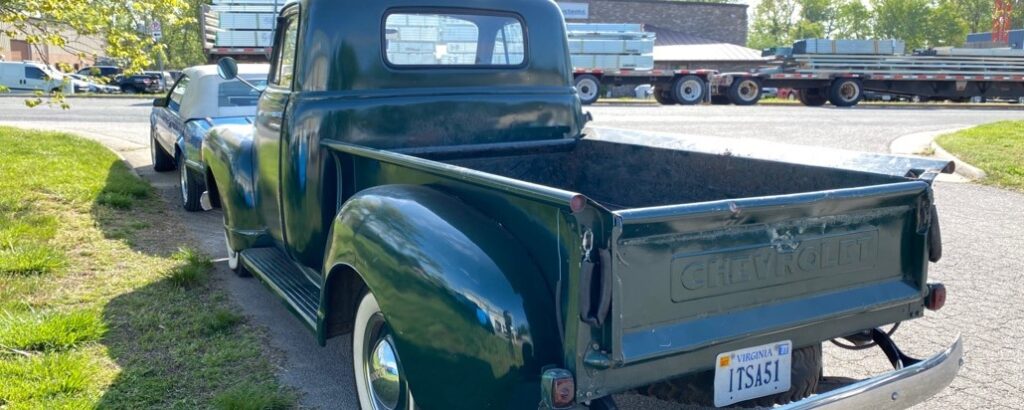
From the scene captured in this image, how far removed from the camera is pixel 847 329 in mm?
2770

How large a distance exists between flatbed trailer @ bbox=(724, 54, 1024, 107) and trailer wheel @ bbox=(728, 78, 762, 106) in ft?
0.36

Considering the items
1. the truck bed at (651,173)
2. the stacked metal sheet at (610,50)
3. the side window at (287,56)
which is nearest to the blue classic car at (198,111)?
the side window at (287,56)

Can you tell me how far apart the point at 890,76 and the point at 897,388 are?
25688mm

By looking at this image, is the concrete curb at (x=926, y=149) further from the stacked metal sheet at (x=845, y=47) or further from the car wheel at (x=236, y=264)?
the stacked metal sheet at (x=845, y=47)

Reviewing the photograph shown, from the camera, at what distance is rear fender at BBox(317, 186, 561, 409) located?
230 centimetres

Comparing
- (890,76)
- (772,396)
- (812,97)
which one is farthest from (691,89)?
(772,396)

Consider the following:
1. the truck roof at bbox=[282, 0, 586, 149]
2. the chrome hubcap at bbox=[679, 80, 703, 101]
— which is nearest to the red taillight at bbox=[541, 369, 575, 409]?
the truck roof at bbox=[282, 0, 586, 149]

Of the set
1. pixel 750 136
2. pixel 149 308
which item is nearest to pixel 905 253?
pixel 149 308

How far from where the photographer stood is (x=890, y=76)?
25.6 meters

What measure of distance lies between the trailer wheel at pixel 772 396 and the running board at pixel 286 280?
4.69 feet

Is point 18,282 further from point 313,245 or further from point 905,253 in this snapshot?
point 905,253

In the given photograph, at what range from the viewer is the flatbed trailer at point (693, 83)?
25.2 meters

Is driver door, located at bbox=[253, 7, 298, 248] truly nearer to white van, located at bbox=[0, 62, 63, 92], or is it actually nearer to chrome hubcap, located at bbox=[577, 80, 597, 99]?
chrome hubcap, located at bbox=[577, 80, 597, 99]

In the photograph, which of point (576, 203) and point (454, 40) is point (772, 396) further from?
point (454, 40)
